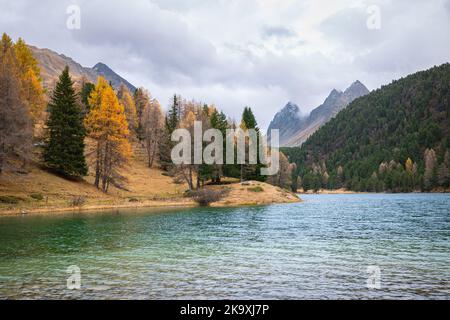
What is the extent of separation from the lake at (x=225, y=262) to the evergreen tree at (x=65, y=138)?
83.2 ft

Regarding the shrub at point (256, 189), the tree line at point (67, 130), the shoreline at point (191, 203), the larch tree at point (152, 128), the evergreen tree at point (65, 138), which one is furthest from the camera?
the larch tree at point (152, 128)

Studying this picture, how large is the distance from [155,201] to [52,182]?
1650 centimetres

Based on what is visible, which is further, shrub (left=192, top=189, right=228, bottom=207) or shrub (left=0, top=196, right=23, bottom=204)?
shrub (left=192, top=189, right=228, bottom=207)

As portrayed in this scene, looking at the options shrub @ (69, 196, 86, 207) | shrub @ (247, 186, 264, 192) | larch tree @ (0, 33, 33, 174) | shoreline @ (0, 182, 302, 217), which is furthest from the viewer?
shrub @ (247, 186, 264, 192)

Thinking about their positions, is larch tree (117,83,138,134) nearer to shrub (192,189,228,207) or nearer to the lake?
shrub (192,189,228,207)

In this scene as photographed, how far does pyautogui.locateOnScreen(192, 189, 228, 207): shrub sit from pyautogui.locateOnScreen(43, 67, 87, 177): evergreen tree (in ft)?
64.5

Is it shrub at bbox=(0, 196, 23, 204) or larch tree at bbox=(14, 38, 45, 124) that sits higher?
larch tree at bbox=(14, 38, 45, 124)

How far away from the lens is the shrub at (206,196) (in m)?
67.3

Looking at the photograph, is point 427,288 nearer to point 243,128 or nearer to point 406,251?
point 406,251

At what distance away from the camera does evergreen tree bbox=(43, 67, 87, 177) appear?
57312mm

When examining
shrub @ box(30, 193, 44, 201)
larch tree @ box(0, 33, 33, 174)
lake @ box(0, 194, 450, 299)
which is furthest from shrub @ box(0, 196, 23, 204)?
lake @ box(0, 194, 450, 299)

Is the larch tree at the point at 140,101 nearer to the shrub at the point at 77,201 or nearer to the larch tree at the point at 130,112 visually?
the larch tree at the point at 130,112

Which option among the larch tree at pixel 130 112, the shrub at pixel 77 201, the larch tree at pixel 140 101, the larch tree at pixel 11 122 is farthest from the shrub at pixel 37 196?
the larch tree at pixel 140 101

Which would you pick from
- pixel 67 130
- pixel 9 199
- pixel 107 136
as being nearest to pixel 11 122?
pixel 9 199
